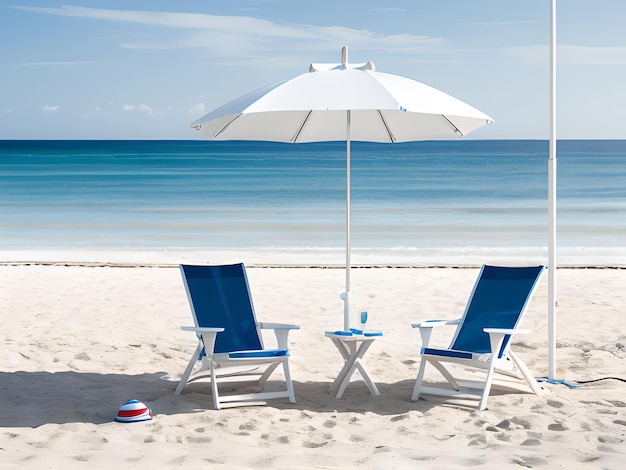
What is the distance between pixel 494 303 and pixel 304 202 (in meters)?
20.5

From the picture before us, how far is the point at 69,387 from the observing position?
527 cm

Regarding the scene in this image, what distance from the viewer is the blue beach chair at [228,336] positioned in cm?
486

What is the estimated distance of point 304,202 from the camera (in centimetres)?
2555

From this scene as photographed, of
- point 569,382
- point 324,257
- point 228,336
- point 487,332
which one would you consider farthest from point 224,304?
point 324,257

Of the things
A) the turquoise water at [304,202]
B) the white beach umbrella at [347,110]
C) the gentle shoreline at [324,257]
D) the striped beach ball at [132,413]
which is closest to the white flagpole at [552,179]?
the white beach umbrella at [347,110]

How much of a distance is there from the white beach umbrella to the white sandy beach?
856 mm

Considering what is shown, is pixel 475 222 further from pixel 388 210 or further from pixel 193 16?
pixel 193 16

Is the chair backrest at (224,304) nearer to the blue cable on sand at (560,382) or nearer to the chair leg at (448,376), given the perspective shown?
the chair leg at (448,376)

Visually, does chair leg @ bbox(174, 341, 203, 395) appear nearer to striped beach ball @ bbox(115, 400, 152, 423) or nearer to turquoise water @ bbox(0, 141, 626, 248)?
striped beach ball @ bbox(115, 400, 152, 423)

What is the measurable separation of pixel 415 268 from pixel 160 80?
42.0m

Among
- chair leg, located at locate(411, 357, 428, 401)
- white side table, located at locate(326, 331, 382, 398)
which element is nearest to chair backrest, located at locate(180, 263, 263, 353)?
white side table, located at locate(326, 331, 382, 398)

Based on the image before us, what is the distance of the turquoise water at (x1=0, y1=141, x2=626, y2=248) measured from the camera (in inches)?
635

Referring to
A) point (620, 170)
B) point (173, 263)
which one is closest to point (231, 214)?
point (173, 263)

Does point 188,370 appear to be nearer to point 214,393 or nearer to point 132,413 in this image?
point 214,393
